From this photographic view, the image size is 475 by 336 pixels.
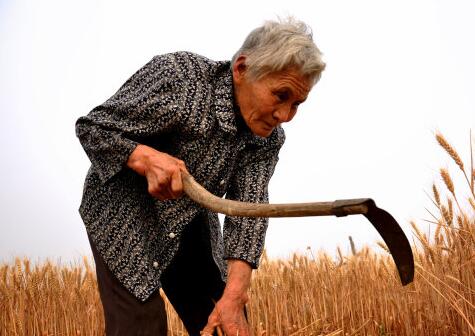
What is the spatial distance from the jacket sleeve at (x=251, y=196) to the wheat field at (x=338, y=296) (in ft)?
1.10

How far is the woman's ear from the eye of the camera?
2521 mm

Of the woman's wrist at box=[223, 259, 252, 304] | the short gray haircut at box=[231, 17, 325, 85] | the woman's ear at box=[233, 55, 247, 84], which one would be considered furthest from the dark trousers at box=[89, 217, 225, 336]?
the short gray haircut at box=[231, 17, 325, 85]

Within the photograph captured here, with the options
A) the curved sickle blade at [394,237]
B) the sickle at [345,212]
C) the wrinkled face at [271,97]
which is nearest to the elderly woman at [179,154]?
the wrinkled face at [271,97]

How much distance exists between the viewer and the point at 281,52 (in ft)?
7.77

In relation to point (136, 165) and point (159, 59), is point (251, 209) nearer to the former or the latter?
point (136, 165)

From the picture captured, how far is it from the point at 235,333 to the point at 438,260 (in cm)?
140

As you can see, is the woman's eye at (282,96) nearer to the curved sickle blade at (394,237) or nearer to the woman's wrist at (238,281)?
the woman's wrist at (238,281)

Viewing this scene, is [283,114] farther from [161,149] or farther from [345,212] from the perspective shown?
[345,212]

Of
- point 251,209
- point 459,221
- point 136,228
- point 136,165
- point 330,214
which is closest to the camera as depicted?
point 330,214

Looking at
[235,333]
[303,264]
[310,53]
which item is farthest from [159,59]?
[303,264]

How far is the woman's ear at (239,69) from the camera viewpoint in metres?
2.52

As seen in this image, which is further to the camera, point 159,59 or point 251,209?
point 159,59

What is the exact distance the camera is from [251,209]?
76.3 inches

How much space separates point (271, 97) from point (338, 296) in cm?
209
